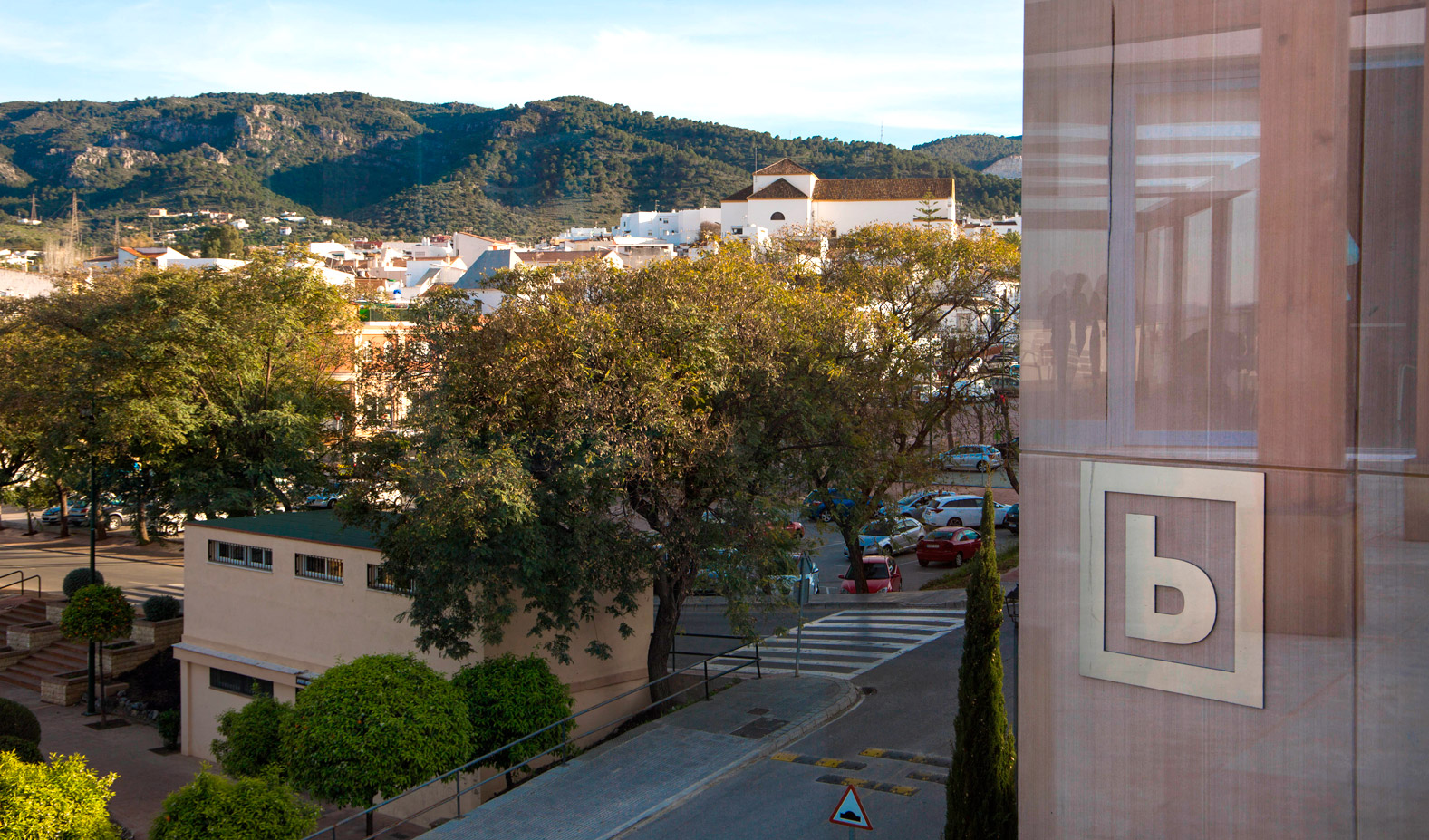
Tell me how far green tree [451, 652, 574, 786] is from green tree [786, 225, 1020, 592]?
190 inches

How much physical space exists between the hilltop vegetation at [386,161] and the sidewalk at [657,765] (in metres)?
116

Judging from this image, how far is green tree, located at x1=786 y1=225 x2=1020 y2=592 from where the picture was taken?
1436cm

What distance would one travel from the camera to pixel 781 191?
86.7 meters

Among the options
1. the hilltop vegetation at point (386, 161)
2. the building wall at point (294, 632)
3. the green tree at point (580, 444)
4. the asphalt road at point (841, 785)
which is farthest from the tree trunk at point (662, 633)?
the hilltop vegetation at point (386, 161)

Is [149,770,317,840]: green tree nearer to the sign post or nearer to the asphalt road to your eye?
the asphalt road

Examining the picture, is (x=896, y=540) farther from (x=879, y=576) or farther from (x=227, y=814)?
(x=227, y=814)

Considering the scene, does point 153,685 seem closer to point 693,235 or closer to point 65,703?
point 65,703

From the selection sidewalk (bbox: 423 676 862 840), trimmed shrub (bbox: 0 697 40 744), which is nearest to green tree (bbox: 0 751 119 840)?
sidewalk (bbox: 423 676 862 840)

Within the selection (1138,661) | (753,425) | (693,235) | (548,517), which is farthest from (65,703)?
(693,235)

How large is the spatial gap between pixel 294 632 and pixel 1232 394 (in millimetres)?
16268

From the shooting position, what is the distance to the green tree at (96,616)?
20.0m

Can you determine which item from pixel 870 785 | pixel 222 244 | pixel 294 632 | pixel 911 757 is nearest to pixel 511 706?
pixel 870 785

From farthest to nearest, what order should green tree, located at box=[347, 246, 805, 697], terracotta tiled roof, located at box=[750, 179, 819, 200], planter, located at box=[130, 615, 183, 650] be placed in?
terracotta tiled roof, located at box=[750, 179, 819, 200] < planter, located at box=[130, 615, 183, 650] < green tree, located at box=[347, 246, 805, 697]

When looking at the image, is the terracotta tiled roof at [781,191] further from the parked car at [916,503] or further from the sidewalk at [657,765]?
the sidewalk at [657,765]
